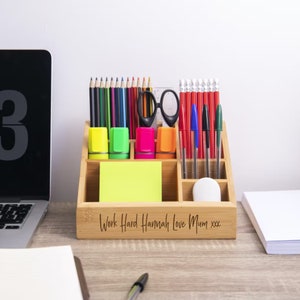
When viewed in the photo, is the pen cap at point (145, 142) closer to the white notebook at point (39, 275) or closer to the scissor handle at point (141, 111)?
the scissor handle at point (141, 111)

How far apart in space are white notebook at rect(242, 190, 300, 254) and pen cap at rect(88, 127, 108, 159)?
0.26m

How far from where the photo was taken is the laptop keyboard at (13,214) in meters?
0.81

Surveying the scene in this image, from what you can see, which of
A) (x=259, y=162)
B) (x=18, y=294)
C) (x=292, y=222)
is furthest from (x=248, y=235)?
(x=18, y=294)

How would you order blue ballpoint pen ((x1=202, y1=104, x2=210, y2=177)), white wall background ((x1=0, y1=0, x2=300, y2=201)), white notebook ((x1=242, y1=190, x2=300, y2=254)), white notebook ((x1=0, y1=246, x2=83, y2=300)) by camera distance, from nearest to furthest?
white notebook ((x1=0, y1=246, x2=83, y2=300)) < white notebook ((x1=242, y1=190, x2=300, y2=254)) < blue ballpoint pen ((x1=202, y1=104, x2=210, y2=177)) < white wall background ((x1=0, y1=0, x2=300, y2=201))

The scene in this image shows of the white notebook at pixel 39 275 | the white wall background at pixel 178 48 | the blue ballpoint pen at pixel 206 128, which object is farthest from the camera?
the white wall background at pixel 178 48

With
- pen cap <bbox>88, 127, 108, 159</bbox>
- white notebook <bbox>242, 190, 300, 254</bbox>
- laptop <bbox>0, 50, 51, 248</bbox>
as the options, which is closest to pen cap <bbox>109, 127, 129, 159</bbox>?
pen cap <bbox>88, 127, 108, 159</bbox>

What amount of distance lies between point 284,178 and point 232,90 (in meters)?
0.21

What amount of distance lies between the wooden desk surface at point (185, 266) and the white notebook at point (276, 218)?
15 millimetres

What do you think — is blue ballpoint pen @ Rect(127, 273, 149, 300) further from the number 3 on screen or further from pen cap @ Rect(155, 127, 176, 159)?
the number 3 on screen

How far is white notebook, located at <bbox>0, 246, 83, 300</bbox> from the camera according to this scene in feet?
1.93

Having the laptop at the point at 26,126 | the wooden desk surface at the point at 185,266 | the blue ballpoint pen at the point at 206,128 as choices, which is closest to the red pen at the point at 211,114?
the blue ballpoint pen at the point at 206,128

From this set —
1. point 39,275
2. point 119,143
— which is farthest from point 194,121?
point 39,275

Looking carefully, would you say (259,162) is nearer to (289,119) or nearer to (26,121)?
(289,119)

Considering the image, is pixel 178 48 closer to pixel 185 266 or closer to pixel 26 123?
pixel 26 123
